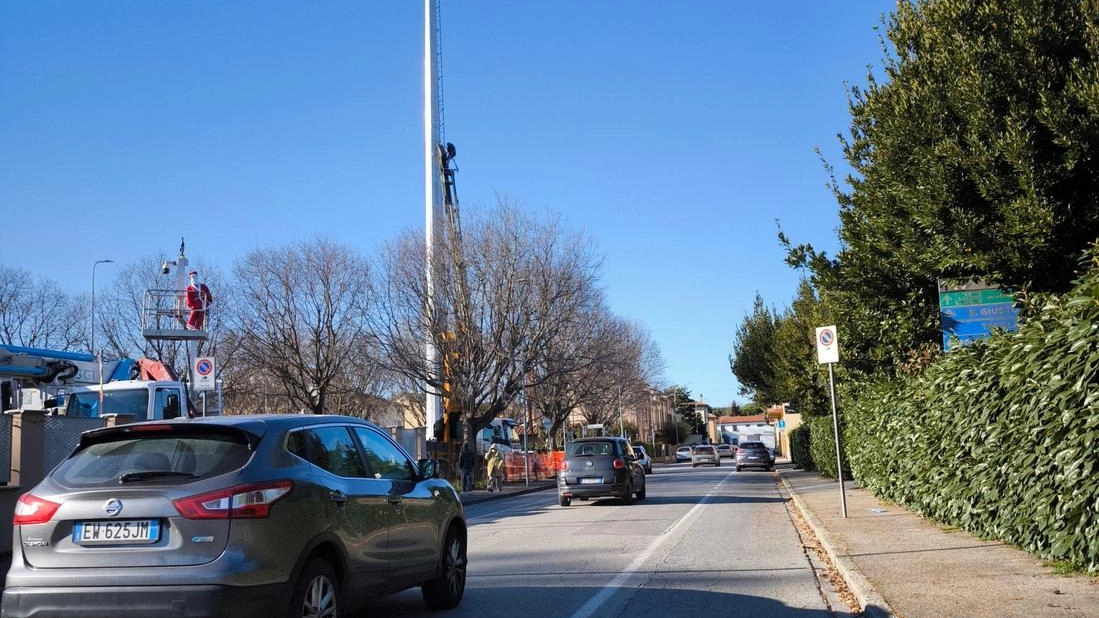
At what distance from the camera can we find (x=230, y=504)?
18.3 ft

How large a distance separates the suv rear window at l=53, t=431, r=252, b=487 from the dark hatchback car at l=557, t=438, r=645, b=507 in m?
16.8

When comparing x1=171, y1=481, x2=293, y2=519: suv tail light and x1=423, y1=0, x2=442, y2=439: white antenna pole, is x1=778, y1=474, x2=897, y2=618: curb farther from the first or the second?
x1=423, y1=0, x2=442, y2=439: white antenna pole

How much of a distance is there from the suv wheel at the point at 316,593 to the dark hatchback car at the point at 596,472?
16284 millimetres

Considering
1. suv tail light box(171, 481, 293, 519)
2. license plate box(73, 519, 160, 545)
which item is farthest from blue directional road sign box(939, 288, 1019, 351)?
license plate box(73, 519, 160, 545)

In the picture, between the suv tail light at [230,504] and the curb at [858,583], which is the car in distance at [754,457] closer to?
the curb at [858,583]

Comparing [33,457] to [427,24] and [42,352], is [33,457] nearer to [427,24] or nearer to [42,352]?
[42,352]

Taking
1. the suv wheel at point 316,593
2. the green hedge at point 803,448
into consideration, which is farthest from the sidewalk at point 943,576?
the green hedge at point 803,448

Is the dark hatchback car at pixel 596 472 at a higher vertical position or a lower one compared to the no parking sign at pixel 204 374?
lower

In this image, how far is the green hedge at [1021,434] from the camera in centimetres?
758

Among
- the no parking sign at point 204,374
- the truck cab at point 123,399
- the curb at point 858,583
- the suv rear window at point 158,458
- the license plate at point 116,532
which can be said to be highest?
the no parking sign at point 204,374

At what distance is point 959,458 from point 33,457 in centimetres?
1299

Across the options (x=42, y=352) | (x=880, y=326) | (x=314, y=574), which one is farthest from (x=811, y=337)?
(x=314, y=574)

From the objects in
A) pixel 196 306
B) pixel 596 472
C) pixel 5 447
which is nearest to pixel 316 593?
pixel 5 447

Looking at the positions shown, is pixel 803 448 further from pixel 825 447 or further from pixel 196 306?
pixel 196 306
